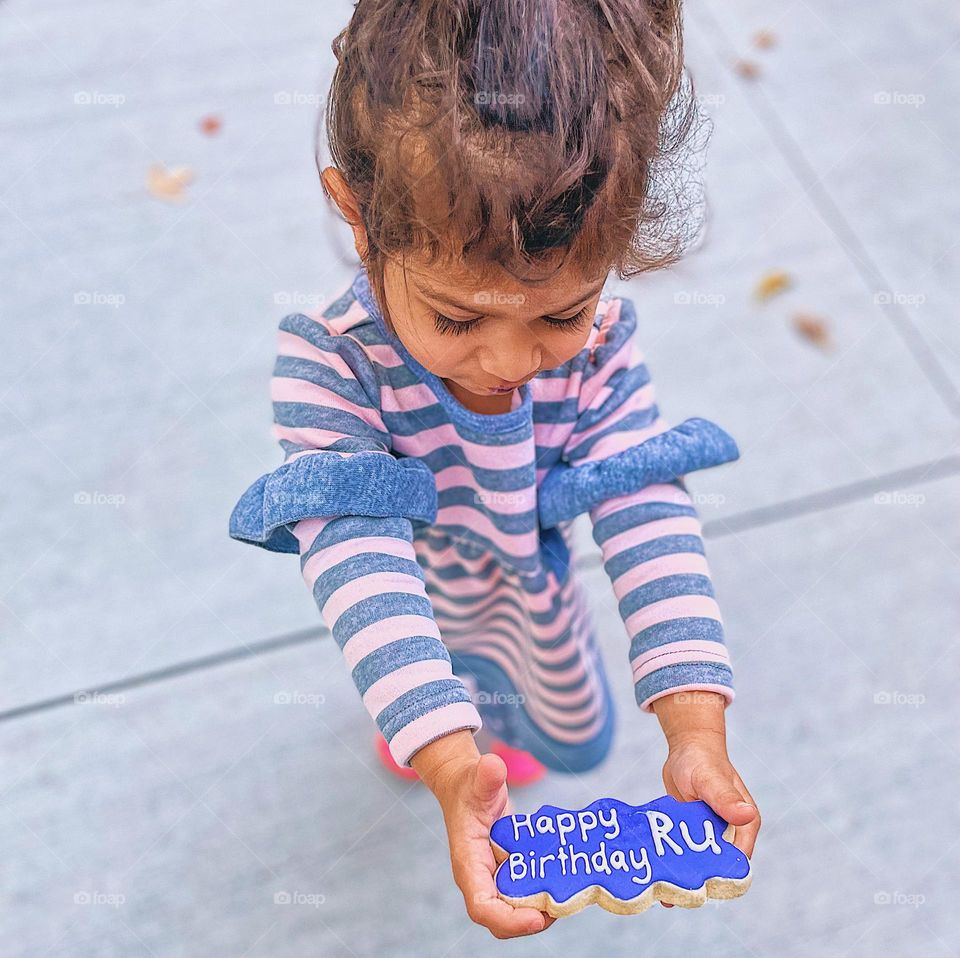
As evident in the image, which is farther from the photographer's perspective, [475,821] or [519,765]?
[519,765]

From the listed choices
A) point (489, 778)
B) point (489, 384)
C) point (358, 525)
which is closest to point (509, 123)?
point (489, 384)

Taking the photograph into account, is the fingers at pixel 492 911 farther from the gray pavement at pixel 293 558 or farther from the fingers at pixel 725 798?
the gray pavement at pixel 293 558

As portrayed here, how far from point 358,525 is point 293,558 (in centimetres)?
93

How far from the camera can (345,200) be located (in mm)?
971

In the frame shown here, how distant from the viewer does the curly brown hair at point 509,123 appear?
2.63 feet

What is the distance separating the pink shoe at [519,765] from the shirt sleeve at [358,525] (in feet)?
2.38

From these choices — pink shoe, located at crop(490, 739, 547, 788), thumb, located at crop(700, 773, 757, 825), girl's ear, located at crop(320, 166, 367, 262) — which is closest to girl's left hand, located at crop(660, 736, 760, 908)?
thumb, located at crop(700, 773, 757, 825)

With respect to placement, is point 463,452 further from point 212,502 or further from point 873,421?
point 873,421

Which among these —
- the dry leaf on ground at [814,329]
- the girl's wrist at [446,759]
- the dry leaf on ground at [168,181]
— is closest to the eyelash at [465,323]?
the girl's wrist at [446,759]

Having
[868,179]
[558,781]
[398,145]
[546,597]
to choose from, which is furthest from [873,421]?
[398,145]

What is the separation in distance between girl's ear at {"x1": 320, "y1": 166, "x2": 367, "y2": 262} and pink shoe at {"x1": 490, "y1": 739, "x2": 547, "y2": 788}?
94cm

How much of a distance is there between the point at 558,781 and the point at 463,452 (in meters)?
0.80

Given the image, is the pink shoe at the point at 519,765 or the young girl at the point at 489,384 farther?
the pink shoe at the point at 519,765

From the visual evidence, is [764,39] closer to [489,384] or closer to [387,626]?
[489,384]
